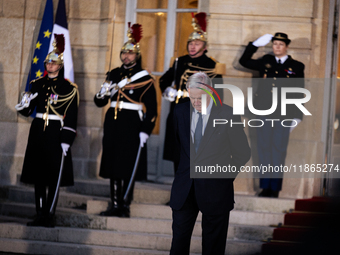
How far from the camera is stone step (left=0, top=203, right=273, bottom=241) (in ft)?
17.9

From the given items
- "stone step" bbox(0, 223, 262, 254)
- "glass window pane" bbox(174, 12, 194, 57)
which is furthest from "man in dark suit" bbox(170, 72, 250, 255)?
"glass window pane" bbox(174, 12, 194, 57)

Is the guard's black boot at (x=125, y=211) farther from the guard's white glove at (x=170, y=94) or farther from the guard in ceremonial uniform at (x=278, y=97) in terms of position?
the guard in ceremonial uniform at (x=278, y=97)

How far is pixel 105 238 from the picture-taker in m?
5.49

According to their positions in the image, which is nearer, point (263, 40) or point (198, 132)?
point (198, 132)

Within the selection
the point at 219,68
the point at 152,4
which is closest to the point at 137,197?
the point at 219,68

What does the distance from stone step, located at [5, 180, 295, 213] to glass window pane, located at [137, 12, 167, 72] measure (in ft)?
6.21

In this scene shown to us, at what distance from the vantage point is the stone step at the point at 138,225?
546 cm

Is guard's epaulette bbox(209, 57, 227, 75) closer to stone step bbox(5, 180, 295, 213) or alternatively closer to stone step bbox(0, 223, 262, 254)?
stone step bbox(5, 180, 295, 213)

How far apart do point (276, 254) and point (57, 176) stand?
4.15 m

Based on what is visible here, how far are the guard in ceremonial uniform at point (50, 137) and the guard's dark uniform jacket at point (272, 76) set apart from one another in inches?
84.2

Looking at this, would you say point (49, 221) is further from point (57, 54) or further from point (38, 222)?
point (57, 54)

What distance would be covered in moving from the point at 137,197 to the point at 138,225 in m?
0.72

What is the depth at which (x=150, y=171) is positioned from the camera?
7605mm

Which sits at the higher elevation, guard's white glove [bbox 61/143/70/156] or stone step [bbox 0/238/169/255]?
guard's white glove [bbox 61/143/70/156]
